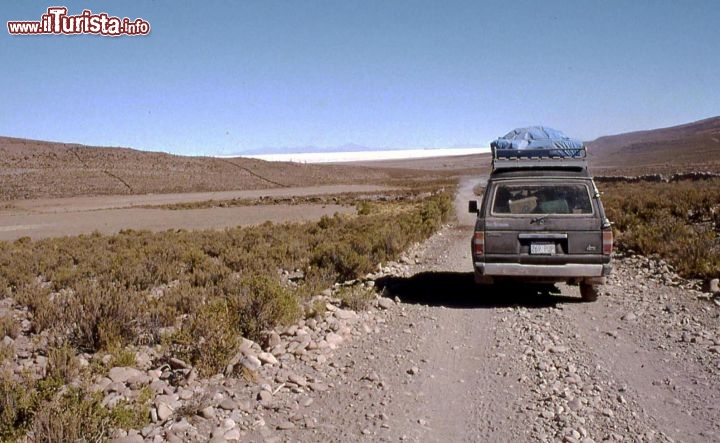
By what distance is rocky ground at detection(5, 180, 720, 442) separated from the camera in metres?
4.52

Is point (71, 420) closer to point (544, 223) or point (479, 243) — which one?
point (479, 243)

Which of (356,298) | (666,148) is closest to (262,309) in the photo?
(356,298)

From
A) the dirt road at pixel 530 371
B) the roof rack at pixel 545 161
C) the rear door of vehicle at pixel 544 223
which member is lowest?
the dirt road at pixel 530 371

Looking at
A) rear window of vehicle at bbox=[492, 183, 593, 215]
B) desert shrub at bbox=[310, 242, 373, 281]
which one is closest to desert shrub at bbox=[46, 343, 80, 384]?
desert shrub at bbox=[310, 242, 373, 281]

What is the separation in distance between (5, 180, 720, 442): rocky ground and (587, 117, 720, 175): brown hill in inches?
2553

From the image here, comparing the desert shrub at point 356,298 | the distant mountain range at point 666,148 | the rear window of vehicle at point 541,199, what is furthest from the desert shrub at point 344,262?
the distant mountain range at point 666,148

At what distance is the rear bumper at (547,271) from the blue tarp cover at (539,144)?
2749 millimetres

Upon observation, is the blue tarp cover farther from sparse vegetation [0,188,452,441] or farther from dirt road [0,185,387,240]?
dirt road [0,185,387,240]

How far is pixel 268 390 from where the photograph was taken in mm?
5312

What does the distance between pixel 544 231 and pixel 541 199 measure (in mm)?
649

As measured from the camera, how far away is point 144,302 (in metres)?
8.75

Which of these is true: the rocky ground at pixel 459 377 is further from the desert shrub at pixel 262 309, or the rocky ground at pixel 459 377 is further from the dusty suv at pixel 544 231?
the dusty suv at pixel 544 231

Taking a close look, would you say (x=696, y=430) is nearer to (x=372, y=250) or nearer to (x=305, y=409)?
(x=305, y=409)

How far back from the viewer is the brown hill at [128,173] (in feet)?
216
